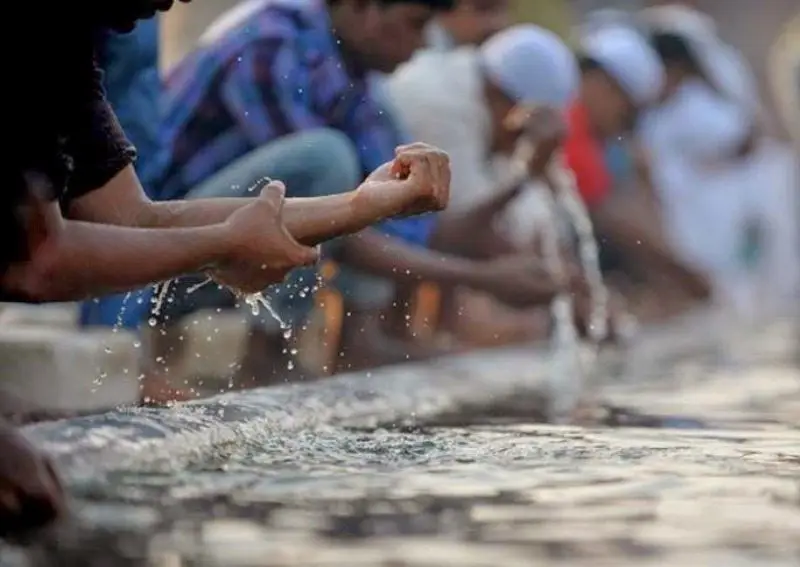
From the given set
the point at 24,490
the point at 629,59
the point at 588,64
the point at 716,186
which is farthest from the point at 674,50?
the point at 24,490

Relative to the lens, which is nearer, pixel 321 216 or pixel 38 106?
pixel 38 106

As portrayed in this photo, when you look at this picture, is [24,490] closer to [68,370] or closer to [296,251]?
[296,251]

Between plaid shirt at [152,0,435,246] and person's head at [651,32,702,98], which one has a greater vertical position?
person's head at [651,32,702,98]

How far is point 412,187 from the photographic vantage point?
3295 millimetres

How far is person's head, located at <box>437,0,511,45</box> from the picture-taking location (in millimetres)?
5668

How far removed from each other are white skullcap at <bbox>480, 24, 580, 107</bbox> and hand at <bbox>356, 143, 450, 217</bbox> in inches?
107

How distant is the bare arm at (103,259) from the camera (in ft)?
9.81

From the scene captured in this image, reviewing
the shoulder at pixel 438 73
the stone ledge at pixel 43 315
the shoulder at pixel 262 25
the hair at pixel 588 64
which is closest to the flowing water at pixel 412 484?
the stone ledge at pixel 43 315

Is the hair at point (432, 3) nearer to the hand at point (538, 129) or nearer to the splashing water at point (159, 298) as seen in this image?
the hand at point (538, 129)

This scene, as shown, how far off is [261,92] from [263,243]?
5.83 feet

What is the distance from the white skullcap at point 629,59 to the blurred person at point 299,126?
322 centimetres

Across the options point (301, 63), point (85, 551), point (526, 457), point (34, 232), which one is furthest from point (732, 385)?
point (85, 551)

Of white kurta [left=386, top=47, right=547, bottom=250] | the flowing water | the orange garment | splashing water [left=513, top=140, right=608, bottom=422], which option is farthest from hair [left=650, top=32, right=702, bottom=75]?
the flowing water

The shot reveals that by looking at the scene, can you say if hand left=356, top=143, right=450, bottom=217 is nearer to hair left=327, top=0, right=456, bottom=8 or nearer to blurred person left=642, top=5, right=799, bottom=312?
hair left=327, top=0, right=456, bottom=8
